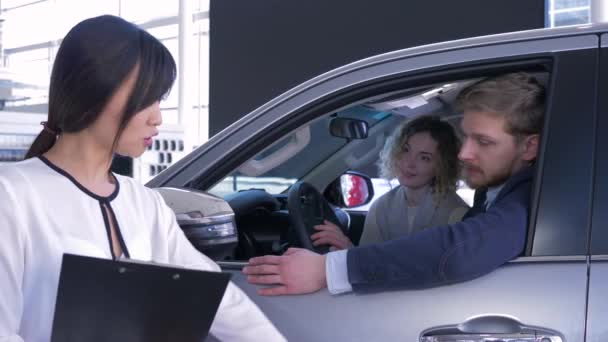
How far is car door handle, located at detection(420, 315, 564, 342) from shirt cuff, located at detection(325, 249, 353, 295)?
222mm

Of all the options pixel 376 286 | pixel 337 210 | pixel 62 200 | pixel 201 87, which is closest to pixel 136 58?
pixel 62 200

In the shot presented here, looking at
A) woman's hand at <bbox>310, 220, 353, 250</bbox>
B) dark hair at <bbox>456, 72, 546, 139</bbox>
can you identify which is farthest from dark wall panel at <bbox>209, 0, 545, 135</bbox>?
dark hair at <bbox>456, 72, 546, 139</bbox>

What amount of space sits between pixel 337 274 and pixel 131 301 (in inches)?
27.7

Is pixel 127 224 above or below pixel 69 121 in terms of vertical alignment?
below

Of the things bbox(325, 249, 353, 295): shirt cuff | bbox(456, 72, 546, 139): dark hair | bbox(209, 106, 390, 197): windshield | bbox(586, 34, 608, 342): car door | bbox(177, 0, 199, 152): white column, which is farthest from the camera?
bbox(177, 0, 199, 152): white column

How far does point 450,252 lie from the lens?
1826 millimetres

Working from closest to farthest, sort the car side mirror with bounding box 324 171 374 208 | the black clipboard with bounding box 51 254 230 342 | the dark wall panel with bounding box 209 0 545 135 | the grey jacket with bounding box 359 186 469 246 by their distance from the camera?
the black clipboard with bounding box 51 254 230 342 < the grey jacket with bounding box 359 186 469 246 < the car side mirror with bounding box 324 171 374 208 < the dark wall panel with bounding box 209 0 545 135

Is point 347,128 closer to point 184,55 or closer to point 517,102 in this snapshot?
point 517,102

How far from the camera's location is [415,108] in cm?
292

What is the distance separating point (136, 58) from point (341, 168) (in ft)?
7.08

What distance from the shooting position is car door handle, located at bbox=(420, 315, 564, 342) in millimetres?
1735

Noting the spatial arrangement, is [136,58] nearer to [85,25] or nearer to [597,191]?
[85,25]

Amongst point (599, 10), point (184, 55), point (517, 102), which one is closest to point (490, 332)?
point (517, 102)

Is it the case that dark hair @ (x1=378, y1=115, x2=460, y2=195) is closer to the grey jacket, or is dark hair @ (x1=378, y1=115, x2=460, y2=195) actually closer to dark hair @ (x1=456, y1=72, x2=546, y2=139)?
the grey jacket
